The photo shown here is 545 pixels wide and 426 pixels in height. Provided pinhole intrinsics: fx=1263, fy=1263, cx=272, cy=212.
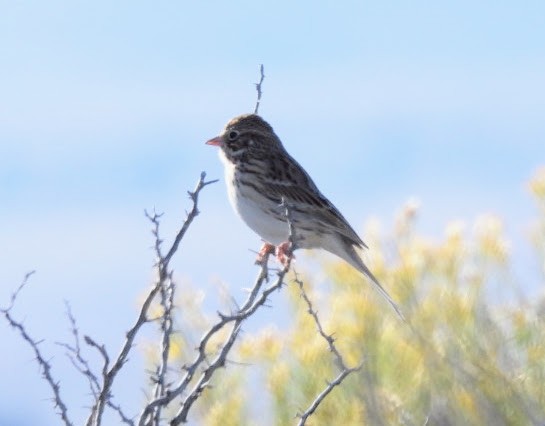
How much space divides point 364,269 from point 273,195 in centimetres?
72

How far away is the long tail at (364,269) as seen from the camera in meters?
5.86

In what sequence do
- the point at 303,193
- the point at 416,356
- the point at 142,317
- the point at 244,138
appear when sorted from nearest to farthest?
the point at 142,317
the point at 416,356
the point at 303,193
the point at 244,138

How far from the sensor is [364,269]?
6500 millimetres

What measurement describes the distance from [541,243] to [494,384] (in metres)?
0.98

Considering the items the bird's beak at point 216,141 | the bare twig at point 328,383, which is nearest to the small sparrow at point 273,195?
A: the bird's beak at point 216,141

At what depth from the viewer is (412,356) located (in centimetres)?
553

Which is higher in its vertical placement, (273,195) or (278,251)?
(273,195)

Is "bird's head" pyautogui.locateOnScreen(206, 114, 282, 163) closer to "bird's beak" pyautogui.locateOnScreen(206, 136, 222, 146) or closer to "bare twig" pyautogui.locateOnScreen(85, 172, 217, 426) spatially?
"bird's beak" pyautogui.locateOnScreen(206, 136, 222, 146)

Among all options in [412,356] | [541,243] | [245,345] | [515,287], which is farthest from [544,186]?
[245,345]

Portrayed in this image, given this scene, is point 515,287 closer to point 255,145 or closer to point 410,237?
point 410,237

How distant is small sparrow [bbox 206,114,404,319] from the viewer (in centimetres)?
664

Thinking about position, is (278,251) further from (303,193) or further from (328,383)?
(328,383)

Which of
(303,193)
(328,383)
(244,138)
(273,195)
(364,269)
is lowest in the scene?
(328,383)

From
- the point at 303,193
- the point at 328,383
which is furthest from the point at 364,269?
the point at 328,383
